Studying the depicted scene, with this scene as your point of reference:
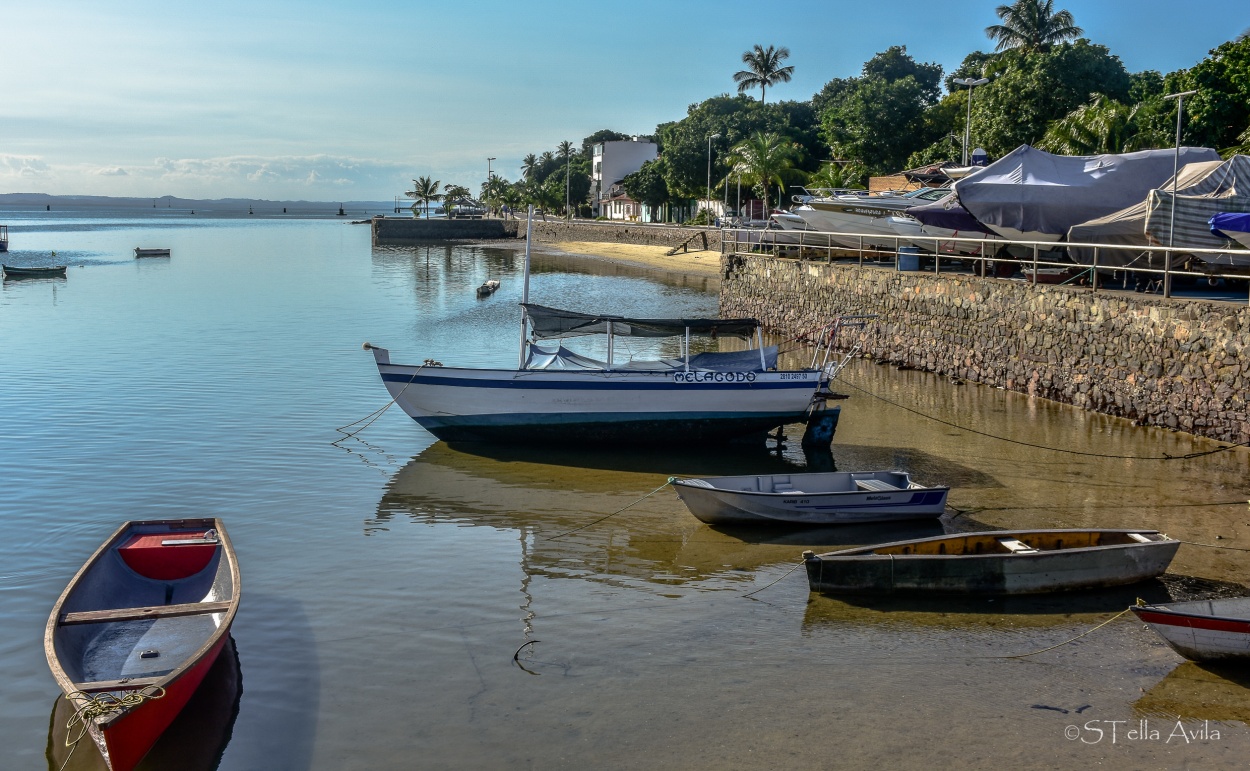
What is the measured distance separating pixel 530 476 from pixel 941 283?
1356 centimetres

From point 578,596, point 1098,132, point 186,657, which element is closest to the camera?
point 186,657


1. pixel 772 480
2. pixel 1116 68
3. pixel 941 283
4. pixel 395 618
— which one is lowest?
pixel 395 618

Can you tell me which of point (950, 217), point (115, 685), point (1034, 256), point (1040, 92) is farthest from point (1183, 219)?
point (1040, 92)

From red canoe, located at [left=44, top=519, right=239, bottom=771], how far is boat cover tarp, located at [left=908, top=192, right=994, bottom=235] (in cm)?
2093

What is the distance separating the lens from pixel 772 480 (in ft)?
48.7

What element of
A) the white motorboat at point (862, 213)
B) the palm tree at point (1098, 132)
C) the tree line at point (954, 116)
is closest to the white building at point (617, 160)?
the tree line at point (954, 116)

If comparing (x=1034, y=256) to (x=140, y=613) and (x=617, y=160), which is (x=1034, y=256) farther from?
(x=617, y=160)

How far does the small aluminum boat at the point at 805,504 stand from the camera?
46.0ft

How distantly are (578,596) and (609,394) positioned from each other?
22.2 ft

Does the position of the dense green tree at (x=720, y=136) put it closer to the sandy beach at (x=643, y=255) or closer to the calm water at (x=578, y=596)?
the sandy beach at (x=643, y=255)

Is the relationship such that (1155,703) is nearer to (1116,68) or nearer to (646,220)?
(1116,68)

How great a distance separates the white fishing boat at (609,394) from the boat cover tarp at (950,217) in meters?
9.60

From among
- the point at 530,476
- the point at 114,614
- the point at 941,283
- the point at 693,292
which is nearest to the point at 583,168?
the point at 693,292

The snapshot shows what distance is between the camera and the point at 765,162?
65750 millimetres
